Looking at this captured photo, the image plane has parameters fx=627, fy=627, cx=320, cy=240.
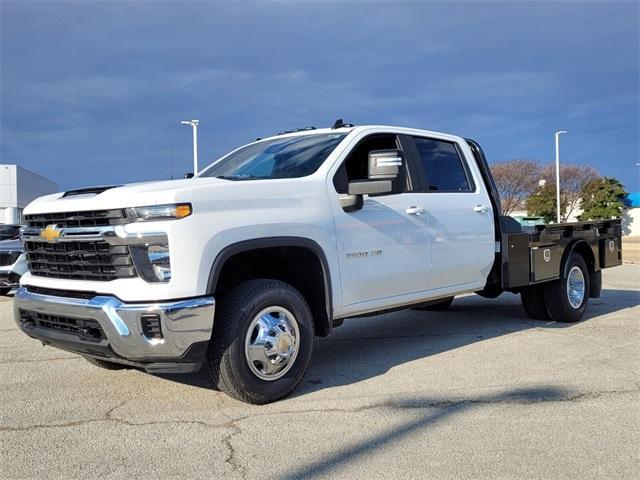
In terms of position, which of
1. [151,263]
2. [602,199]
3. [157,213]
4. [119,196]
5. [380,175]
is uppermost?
[602,199]

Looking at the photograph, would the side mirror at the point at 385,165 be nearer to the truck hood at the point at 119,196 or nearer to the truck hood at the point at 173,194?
the truck hood at the point at 173,194

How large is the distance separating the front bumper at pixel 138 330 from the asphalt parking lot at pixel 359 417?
450 millimetres

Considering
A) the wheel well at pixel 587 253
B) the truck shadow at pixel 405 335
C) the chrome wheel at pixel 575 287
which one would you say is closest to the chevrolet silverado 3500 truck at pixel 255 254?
the truck shadow at pixel 405 335

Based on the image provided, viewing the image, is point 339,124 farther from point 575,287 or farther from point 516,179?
point 516,179

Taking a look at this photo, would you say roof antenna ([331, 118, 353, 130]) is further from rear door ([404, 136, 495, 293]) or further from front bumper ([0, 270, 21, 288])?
front bumper ([0, 270, 21, 288])

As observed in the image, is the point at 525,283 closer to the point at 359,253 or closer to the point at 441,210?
the point at 441,210

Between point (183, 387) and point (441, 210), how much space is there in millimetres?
2798

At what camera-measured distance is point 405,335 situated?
23.2ft

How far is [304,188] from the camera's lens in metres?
4.66

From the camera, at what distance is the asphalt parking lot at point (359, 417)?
340 cm

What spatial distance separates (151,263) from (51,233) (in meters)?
0.95

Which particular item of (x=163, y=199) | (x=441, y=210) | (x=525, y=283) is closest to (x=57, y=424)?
(x=163, y=199)

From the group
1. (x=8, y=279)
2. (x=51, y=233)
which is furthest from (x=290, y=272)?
(x=8, y=279)

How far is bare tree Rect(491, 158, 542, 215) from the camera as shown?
48.5 meters
